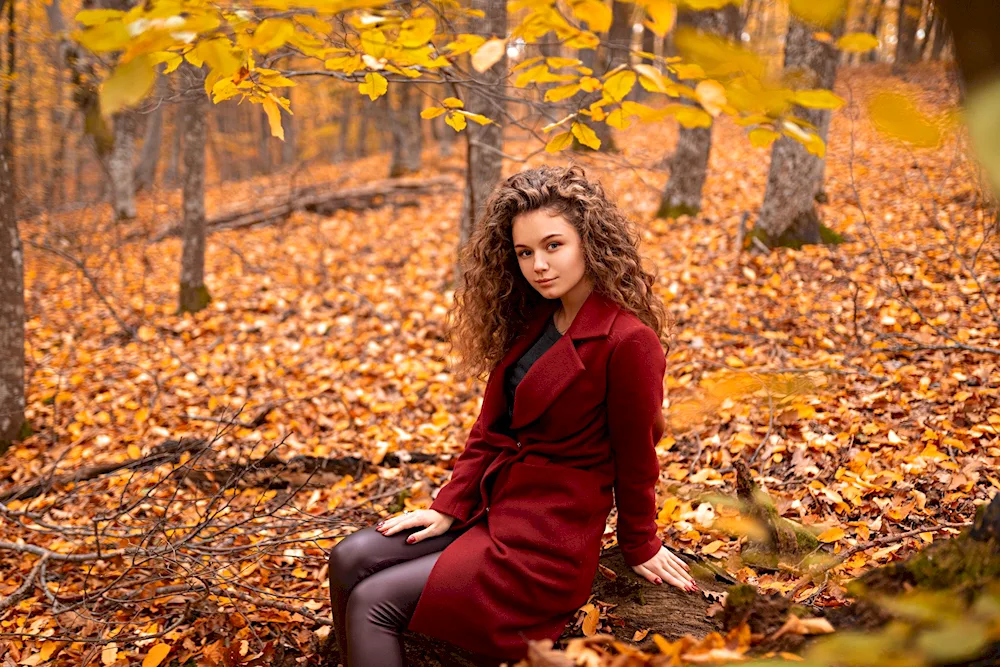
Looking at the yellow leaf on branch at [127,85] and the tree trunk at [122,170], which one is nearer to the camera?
the yellow leaf on branch at [127,85]

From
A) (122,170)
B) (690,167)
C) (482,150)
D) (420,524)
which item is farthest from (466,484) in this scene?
(122,170)

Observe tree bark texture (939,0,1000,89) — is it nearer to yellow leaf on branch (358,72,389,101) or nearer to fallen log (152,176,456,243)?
yellow leaf on branch (358,72,389,101)

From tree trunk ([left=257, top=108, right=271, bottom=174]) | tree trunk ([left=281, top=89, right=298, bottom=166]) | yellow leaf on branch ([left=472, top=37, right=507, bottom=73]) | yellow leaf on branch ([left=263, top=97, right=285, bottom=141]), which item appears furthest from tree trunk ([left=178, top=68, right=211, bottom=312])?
tree trunk ([left=257, top=108, right=271, bottom=174])

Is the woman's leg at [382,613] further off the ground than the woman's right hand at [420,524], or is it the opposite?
the woman's right hand at [420,524]

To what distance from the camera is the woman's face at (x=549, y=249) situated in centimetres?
204

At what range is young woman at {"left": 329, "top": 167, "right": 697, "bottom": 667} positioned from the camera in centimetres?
185

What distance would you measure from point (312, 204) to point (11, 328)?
6.06 metres

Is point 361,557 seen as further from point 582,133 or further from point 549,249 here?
point 582,133

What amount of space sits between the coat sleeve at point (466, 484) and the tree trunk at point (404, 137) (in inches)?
463

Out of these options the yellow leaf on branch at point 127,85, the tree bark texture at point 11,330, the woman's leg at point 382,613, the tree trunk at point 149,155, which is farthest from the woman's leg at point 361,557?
Result: the tree trunk at point 149,155

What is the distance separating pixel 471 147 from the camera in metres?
5.15

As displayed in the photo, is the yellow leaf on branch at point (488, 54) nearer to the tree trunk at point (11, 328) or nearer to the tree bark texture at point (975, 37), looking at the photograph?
the tree bark texture at point (975, 37)

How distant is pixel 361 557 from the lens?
2.03 meters

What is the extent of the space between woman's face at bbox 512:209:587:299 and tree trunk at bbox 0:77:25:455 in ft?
12.4
